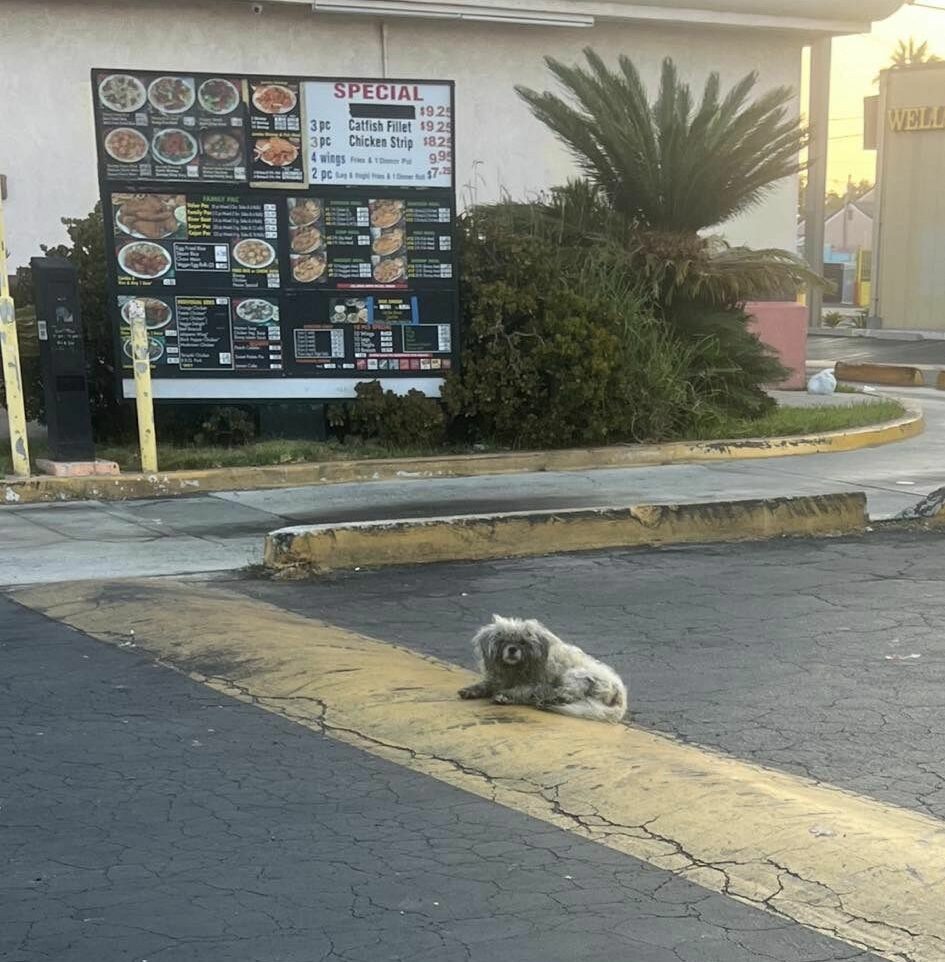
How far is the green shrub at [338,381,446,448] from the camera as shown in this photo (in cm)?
1247

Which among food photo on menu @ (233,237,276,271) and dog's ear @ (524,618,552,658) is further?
food photo on menu @ (233,237,276,271)

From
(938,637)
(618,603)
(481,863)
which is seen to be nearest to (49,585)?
(618,603)

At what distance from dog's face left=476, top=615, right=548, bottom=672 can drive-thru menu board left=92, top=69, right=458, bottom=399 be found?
289 inches

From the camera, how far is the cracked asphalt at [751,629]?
17.0 feet

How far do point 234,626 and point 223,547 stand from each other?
2.31m

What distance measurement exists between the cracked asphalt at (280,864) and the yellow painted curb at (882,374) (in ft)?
64.7

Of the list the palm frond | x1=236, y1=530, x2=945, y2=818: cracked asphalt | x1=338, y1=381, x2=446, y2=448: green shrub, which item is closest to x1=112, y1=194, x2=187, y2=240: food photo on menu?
x1=338, y1=381, x2=446, y2=448: green shrub

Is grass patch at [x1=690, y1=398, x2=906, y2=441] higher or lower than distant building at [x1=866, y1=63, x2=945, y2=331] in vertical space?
lower

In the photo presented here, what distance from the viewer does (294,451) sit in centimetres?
1195

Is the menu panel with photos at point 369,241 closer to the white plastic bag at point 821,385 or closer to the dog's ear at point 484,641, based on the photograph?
the dog's ear at point 484,641

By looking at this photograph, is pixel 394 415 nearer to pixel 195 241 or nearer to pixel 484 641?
pixel 195 241

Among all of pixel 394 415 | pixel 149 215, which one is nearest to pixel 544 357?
pixel 394 415

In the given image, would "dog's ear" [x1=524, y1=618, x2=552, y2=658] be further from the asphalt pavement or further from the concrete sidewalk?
the asphalt pavement

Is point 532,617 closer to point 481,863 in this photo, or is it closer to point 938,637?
point 938,637
